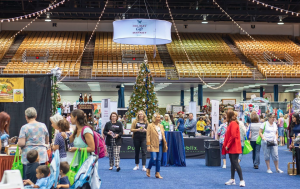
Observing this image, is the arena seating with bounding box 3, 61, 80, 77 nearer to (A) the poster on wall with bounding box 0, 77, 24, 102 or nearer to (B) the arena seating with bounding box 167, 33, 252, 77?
(B) the arena seating with bounding box 167, 33, 252, 77

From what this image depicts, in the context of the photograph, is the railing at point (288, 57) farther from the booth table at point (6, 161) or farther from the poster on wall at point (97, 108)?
the booth table at point (6, 161)

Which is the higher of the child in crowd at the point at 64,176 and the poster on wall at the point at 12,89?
the poster on wall at the point at 12,89

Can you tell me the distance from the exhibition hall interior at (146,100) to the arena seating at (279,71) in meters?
0.07

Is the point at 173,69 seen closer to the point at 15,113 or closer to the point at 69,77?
the point at 69,77

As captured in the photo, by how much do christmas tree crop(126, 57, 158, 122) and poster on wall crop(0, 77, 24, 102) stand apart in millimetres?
6041

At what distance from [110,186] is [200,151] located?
5.88 metres

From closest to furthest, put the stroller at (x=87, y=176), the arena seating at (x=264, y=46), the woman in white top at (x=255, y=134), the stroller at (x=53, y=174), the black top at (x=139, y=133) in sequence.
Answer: the stroller at (x=87, y=176), the stroller at (x=53, y=174), the black top at (x=139, y=133), the woman in white top at (x=255, y=134), the arena seating at (x=264, y=46)

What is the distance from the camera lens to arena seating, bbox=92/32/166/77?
2345cm

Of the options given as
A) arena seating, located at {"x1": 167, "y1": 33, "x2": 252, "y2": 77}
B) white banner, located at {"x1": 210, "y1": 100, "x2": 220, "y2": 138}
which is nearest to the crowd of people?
white banner, located at {"x1": 210, "y1": 100, "x2": 220, "y2": 138}

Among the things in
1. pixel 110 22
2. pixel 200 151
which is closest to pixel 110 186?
pixel 200 151

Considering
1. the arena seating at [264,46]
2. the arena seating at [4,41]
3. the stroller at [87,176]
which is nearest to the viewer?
the stroller at [87,176]

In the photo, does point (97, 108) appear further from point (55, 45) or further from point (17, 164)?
point (17, 164)

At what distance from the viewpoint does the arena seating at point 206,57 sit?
2409cm

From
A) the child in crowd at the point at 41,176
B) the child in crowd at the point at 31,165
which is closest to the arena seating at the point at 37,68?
the child in crowd at the point at 31,165
